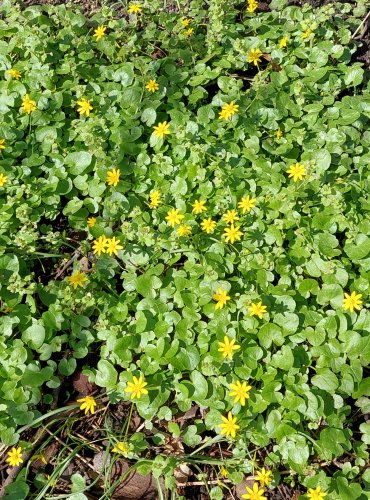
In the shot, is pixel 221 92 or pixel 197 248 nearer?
pixel 197 248

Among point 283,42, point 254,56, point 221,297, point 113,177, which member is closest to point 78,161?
point 113,177

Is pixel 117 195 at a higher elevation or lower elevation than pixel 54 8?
lower

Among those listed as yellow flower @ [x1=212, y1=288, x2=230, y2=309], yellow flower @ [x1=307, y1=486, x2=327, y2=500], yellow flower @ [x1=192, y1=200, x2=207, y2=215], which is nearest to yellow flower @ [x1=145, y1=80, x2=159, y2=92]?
yellow flower @ [x1=192, y1=200, x2=207, y2=215]

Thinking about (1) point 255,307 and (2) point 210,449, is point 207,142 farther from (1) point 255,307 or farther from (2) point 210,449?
(2) point 210,449

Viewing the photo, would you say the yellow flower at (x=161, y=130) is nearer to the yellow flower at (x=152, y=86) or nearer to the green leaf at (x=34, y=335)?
the yellow flower at (x=152, y=86)

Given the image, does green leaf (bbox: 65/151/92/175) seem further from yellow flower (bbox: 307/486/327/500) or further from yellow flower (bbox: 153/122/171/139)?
yellow flower (bbox: 307/486/327/500)

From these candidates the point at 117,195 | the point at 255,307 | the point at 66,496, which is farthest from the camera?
the point at 117,195

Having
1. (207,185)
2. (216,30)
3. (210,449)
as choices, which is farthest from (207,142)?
(210,449)
